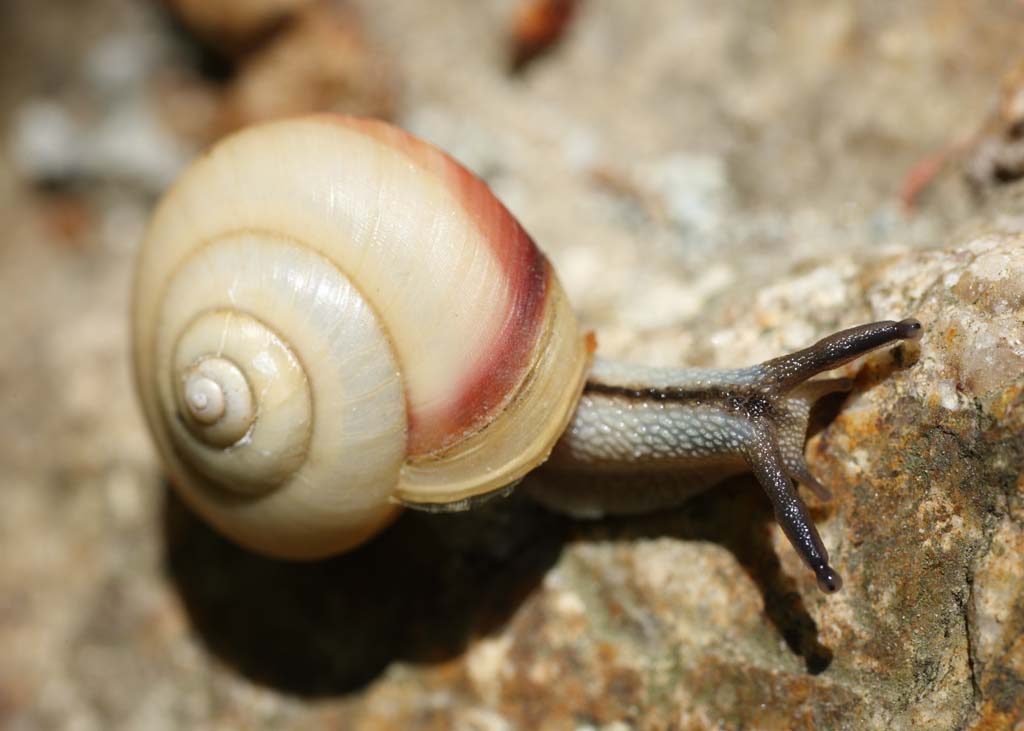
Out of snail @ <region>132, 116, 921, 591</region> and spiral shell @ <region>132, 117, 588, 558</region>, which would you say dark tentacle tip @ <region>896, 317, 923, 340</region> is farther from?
spiral shell @ <region>132, 117, 588, 558</region>

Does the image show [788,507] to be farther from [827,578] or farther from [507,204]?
[507,204]

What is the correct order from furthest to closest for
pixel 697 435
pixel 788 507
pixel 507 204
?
pixel 507 204 < pixel 697 435 < pixel 788 507

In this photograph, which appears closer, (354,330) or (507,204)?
(354,330)

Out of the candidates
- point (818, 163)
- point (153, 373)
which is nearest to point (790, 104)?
point (818, 163)

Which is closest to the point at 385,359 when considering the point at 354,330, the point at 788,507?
the point at 354,330

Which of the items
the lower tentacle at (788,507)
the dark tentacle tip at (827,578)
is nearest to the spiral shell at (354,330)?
the lower tentacle at (788,507)

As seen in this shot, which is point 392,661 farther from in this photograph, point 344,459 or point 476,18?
point 476,18
